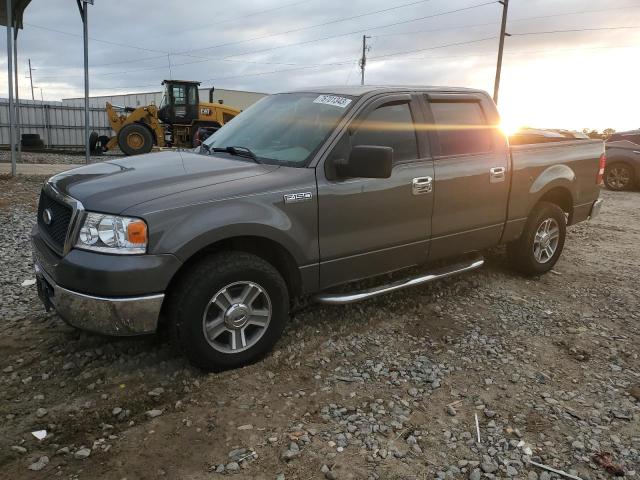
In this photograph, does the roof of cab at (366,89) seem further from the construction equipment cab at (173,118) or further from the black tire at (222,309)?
the construction equipment cab at (173,118)

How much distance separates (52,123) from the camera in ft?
79.8

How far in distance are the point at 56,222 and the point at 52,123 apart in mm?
24374

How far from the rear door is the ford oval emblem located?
284 cm

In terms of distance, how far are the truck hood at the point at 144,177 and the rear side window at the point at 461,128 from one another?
5.44 ft

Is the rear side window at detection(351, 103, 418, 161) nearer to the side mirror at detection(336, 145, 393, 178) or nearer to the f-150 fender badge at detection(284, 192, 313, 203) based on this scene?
the side mirror at detection(336, 145, 393, 178)

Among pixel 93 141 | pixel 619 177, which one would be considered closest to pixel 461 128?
pixel 619 177

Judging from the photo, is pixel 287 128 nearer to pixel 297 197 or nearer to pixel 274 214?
pixel 297 197

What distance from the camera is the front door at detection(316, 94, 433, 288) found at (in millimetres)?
3605

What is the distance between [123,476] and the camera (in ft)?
7.89

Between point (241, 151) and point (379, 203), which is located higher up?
point (241, 151)

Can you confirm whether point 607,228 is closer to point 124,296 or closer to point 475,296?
point 475,296

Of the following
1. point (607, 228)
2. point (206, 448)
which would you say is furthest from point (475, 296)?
point (607, 228)

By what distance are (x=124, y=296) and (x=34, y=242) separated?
114 cm

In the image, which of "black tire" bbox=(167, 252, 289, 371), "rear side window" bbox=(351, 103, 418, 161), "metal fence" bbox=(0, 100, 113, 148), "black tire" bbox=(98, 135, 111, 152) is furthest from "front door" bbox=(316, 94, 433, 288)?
"metal fence" bbox=(0, 100, 113, 148)
